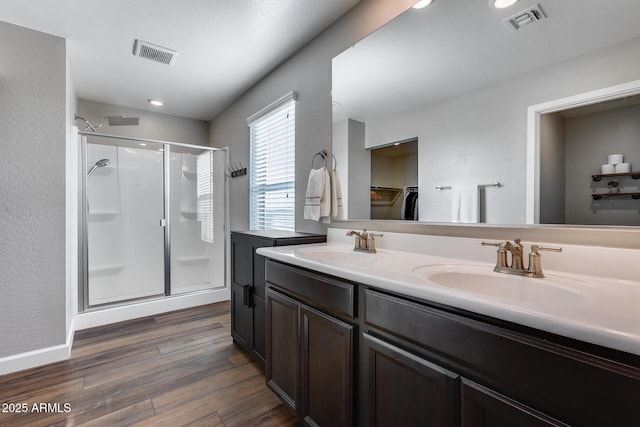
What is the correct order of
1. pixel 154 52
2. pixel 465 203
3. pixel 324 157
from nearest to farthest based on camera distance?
pixel 465 203 → pixel 324 157 → pixel 154 52

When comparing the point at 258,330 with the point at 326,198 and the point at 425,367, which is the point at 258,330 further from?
the point at 425,367

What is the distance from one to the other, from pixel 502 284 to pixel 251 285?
152 cm

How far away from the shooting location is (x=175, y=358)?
2086 mm

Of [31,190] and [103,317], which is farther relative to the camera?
[103,317]

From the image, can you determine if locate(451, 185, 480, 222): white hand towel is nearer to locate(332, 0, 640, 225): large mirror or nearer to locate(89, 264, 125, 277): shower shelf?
locate(332, 0, 640, 225): large mirror

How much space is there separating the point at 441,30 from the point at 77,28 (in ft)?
7.84

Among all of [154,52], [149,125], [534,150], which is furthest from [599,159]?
[149,125]

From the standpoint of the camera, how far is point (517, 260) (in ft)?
3.36

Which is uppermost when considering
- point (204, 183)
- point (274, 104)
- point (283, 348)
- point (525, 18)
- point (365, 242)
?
point (274, 104)

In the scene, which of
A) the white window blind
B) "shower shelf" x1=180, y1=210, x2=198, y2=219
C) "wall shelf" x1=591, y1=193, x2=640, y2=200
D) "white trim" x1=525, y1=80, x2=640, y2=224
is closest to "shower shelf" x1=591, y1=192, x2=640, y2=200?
"wall shelf" x1=591, y1=193, x2=640, y2=200

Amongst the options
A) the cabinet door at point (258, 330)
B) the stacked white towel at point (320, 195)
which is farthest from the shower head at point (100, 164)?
the stacked white towel at point (320, 195)

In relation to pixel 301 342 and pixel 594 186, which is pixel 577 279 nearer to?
pixel 594 186

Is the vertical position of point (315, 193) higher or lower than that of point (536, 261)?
higher

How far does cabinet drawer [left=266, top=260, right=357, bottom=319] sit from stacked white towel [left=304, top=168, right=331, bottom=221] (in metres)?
0.56
